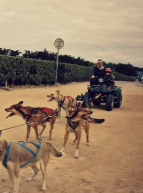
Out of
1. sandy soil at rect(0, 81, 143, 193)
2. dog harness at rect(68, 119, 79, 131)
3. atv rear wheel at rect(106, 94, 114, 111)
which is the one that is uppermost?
dog harness at rect(68, 119, 79, 131)

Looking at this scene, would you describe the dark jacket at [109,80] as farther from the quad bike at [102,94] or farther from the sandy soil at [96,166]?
the sandy soil at [96,166]

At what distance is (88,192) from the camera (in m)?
4.66

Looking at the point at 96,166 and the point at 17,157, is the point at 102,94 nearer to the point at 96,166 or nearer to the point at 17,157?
the point at 96,166

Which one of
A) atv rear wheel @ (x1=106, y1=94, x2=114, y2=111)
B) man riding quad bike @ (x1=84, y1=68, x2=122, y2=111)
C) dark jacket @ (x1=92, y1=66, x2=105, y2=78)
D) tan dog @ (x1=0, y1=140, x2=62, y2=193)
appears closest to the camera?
tan dog @ (x1=0, y1=140, x2=62, y2=193)

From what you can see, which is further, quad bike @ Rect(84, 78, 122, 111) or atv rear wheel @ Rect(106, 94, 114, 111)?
quad bike @ Rect(84, 78, 122, 111)

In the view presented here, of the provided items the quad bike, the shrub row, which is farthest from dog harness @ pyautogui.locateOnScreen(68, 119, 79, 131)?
the shrub row

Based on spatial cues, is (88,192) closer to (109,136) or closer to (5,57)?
(109,136)

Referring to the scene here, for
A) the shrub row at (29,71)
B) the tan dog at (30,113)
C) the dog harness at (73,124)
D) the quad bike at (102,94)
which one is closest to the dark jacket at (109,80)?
the quad bike at (102,94)

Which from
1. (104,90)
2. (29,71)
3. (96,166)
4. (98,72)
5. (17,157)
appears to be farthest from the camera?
(29,71)

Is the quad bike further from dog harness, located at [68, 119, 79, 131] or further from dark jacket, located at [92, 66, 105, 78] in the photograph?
dog harness, located at [68, 119, 79, 131]

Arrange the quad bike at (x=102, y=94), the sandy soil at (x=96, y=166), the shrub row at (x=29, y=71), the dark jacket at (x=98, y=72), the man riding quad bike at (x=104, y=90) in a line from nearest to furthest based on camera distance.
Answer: the sandy soil at (x=96, y=166) → the quad bike at (x=102, y=94) → the man riding quad bike at (x=104, y=90) → the dark jacket at (x=98, y=72) → the shrub row at (x=29, y=71)

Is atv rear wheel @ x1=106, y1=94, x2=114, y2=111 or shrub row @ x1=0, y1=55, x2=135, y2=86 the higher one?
shrub row @ x1=0, y1=55, x2=135, y2=86

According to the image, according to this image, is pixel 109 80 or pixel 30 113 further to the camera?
pixel 109 80

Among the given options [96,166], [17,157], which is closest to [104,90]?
[96,166]
